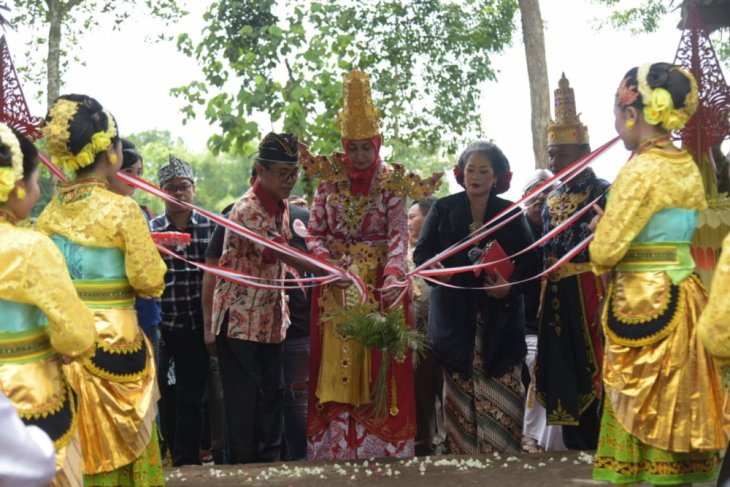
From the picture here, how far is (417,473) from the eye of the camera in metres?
5.71

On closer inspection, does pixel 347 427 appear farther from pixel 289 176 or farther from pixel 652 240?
pixel 652 240

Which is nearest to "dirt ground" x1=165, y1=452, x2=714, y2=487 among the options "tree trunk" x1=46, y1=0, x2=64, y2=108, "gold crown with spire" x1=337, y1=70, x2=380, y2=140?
"gold crown with spire" x1=337, y1=70, x2=380, y2=140

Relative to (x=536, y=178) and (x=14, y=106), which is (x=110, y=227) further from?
(x=536, y=178)

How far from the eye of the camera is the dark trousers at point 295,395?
707 centimetres

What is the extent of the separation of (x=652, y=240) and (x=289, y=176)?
2.65 meters

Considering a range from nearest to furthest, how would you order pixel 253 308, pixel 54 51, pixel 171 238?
pixel 171 238, pixel 253 308, pixel 54 51

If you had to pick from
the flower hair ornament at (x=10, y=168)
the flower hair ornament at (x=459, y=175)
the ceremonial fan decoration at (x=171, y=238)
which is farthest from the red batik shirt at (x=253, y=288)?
the flower hair ornament at (x=10, y=168)

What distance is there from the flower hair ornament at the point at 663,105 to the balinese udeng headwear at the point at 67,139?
2501 mm

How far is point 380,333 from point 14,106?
2697mm

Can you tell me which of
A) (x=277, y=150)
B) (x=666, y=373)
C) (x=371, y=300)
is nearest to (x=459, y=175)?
(x=371, y=300)

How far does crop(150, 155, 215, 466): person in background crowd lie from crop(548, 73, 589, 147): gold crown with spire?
2.60 meters

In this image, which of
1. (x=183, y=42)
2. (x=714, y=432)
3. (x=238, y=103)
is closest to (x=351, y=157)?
(x=714, y=432)

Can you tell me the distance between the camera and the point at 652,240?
14.3ft

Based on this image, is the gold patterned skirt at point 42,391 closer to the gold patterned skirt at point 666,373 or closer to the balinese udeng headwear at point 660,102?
the gold patterned skirt at point 666,373
